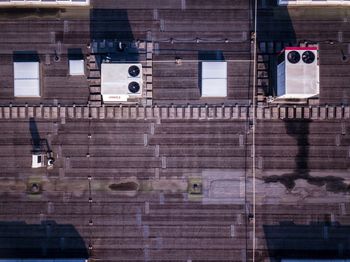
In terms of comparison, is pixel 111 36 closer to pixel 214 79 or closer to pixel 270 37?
pixel 214 79

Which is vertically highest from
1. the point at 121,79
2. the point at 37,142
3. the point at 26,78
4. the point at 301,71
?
the point at 301,71

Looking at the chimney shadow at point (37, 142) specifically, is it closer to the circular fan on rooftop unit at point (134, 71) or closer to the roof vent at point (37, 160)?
the roof vent at point (37, 160)

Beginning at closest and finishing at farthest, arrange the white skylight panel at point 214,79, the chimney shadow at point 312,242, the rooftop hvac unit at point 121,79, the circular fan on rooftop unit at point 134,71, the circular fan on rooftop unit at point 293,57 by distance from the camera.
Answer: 1. the circular fan on rooftop unit at point 293,57
2. the rooftop hvac unit at point 121,79
3. the circular fan on rooftop unit at point 134,71
4. the white skylight panel at point 214,79
5. the chimney shadow at point 312,242

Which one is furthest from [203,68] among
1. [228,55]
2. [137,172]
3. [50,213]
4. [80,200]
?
[50,213]

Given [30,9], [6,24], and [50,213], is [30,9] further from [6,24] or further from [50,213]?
[50,213]

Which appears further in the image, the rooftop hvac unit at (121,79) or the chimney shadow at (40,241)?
the chimney shadow at (40,241)

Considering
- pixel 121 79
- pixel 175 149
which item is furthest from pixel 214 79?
pixel 121 79

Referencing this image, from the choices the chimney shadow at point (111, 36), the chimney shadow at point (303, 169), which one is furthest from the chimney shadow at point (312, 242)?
the chimney shadow at point (111, 36)
